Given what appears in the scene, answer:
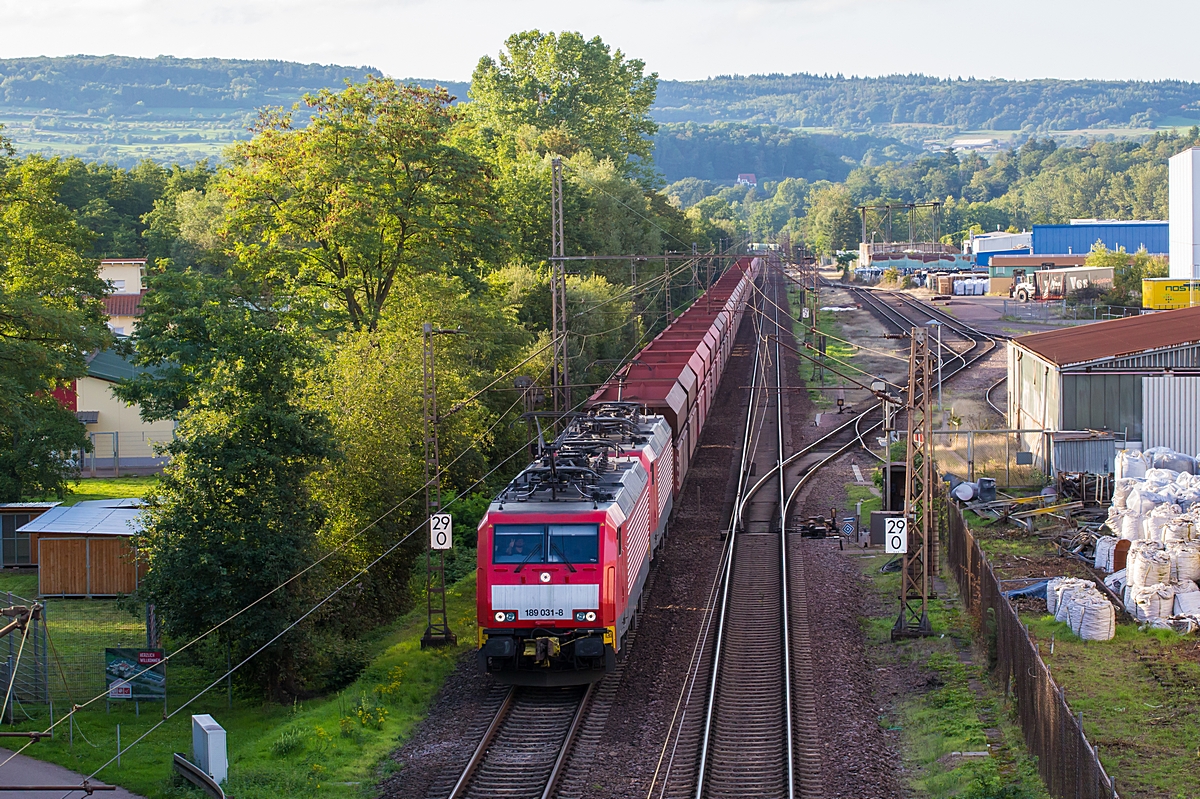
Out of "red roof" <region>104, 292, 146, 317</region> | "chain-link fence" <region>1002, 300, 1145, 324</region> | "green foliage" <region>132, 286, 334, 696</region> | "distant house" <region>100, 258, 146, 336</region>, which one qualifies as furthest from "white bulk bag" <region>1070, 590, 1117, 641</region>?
"distant house" <region>100, 258, 146, 336</region>

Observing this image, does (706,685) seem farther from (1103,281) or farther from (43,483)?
(1103,281)

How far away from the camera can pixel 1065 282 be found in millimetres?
94500

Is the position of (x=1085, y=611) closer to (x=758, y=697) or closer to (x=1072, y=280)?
(x=758, y=697)

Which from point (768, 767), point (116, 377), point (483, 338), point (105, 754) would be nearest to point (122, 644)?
point (105, 754)

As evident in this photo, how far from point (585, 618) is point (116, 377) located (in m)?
38.4

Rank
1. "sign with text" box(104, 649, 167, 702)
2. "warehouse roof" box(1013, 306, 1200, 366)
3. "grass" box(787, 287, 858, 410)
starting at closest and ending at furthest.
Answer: "sign with text" box(104, 649, 167, 702) < "warehouse roof" box(1013, 306, 1200, 366) < "grass" box(787, 287, 858, 410)

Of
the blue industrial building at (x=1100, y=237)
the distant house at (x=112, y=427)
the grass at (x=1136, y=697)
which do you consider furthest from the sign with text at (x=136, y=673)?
the blue industrial building at (x=1100, y=237)

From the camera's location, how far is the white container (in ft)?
57.4

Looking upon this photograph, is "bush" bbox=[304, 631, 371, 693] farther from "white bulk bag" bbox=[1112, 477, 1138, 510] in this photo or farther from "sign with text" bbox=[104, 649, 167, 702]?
"white bulk bag" bbox=[1112, 477, 1138, 510]

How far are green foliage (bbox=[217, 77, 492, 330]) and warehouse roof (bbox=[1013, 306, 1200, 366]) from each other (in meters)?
22.4

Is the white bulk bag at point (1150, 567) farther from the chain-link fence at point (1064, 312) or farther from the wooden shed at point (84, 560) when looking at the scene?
the chain-link fence at point (1064, 312)

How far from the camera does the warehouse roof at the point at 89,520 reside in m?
31.5

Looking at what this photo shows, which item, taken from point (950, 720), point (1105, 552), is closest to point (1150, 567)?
point (1105, 552)

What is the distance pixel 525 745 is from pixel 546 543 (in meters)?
3.35
